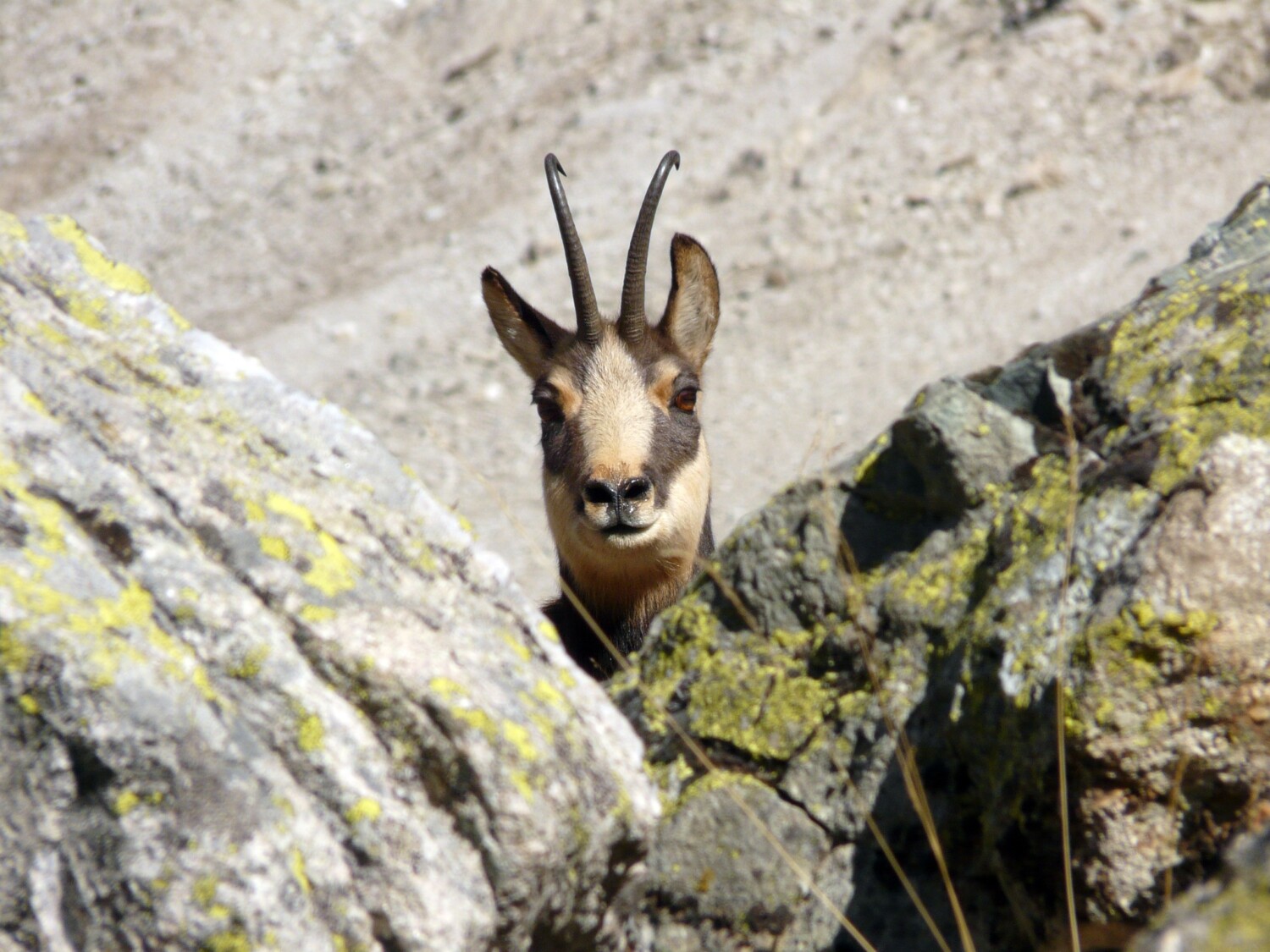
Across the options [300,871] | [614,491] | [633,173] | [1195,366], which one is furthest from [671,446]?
[633,173]

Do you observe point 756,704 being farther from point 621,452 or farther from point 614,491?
point 621,452

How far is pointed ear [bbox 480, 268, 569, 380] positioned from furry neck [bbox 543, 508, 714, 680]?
1.49 m

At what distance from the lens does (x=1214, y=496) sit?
3.14 meters

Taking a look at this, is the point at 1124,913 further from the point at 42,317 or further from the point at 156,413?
the point at 42,317

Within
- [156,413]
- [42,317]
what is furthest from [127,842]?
[42,317]

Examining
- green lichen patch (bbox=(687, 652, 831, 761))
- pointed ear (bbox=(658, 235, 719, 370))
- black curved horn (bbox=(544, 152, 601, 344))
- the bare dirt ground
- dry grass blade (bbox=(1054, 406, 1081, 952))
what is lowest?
dry grass blade (bbox=(1054, 406, 1081, 952))

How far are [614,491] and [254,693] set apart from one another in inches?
133

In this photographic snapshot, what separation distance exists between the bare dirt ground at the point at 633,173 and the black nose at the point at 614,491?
270 inches

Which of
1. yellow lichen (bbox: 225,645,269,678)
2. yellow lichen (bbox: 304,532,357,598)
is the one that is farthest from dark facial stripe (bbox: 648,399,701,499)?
yellow lichen (bbox: 225,645,269,678)

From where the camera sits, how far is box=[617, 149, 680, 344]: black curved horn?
6660mm

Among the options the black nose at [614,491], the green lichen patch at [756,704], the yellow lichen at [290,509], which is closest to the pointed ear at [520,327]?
the black nose at [614,491]

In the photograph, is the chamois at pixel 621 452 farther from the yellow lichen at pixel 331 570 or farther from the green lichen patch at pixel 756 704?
the yellow lichen at pixel 331 570

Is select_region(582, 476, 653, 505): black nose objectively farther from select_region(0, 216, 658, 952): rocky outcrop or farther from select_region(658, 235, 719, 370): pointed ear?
select_region(0, 216, 658, 952): rocky outcrop

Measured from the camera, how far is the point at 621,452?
636 centimetres
